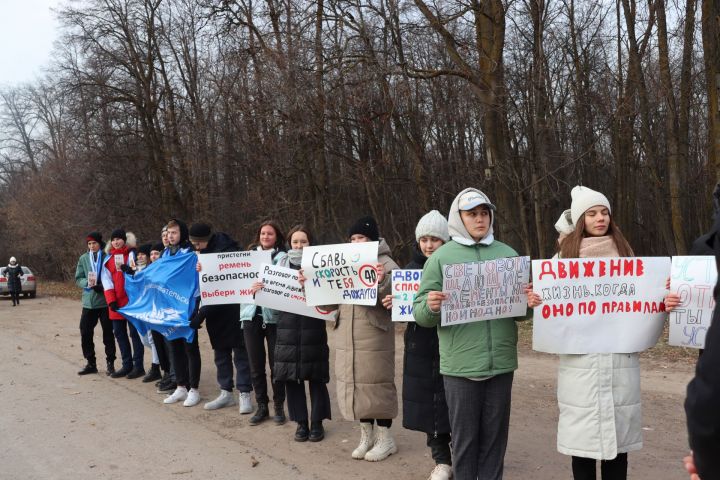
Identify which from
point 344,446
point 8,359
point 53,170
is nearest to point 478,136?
point 8,359

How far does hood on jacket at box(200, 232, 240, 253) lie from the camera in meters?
7.59

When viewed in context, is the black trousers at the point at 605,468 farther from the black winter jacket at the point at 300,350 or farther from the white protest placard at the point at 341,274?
the black winter jacket at the point at 300,350

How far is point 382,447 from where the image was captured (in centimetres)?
566

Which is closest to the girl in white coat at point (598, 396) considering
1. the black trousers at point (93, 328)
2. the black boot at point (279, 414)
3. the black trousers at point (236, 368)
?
the black boot at point (279, 414)

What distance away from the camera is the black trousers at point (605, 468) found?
3.88 m

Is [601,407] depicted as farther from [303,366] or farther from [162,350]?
[162,350]

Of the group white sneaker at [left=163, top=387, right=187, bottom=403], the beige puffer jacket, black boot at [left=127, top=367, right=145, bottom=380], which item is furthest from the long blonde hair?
black boot at [left=127, top=367, right=145, bottom=380]

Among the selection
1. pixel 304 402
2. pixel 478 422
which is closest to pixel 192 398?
pixel 304 402

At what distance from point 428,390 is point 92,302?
6582mm

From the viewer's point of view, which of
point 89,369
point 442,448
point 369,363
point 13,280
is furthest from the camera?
point 13,280

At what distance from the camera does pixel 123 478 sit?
5375mm

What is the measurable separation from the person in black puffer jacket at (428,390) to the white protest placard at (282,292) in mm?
1407

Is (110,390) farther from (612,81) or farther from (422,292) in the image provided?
(612,81)

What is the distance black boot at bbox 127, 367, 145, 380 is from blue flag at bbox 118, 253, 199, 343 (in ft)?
3.56
